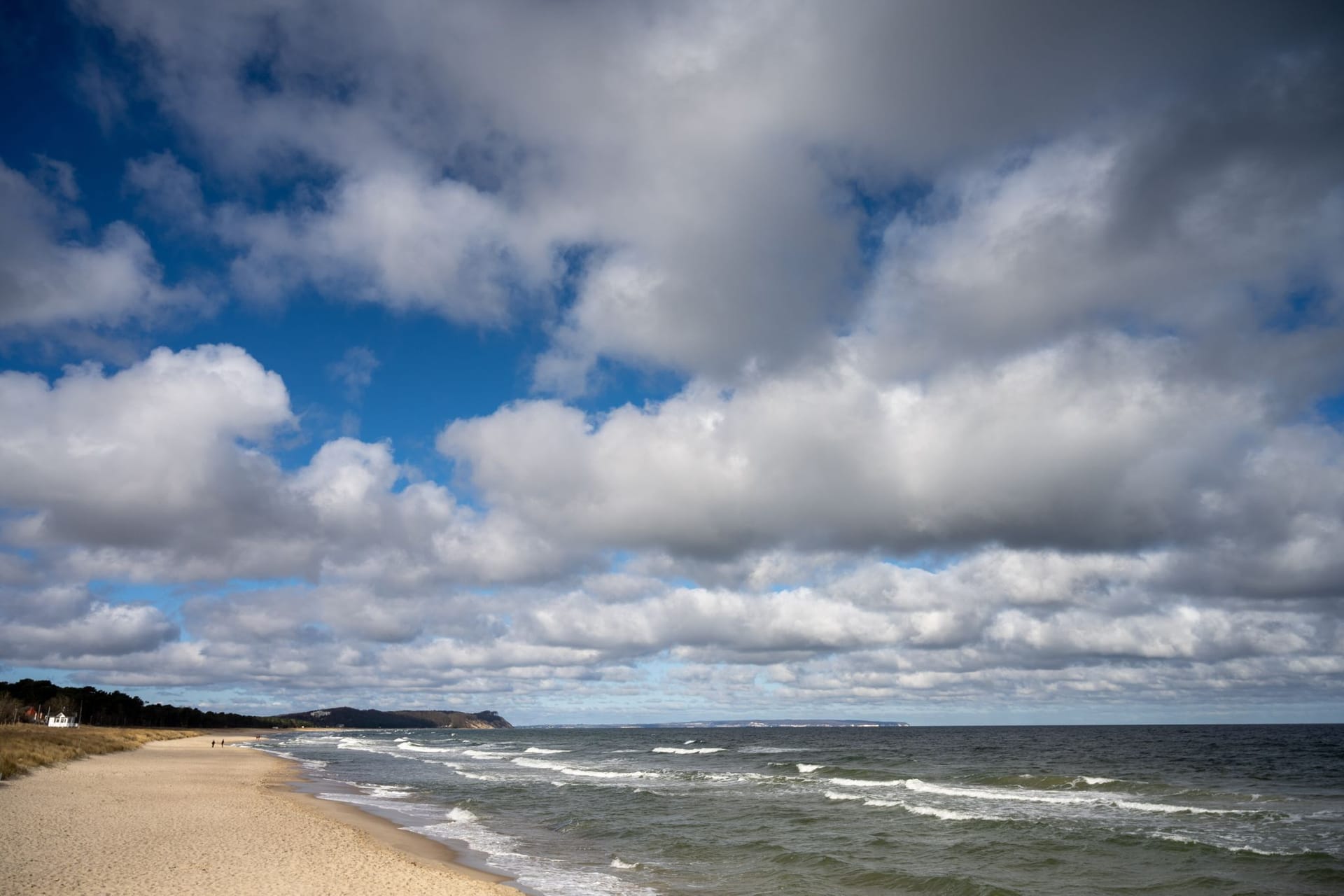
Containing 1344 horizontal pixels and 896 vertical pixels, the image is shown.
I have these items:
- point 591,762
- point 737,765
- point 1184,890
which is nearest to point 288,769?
point 591,762

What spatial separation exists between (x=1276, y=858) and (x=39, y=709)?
520 ft

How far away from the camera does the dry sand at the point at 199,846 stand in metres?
15.4

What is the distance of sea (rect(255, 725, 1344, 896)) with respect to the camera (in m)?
19.0

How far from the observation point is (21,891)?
533 inches

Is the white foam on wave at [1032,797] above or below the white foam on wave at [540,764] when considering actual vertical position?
above

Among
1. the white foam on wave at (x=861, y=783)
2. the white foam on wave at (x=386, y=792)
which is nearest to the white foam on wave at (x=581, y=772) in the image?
the white foam on wave at (x=861, y=783)

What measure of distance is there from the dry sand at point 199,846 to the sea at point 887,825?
2155 mm

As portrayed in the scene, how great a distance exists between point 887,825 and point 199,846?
21450mm

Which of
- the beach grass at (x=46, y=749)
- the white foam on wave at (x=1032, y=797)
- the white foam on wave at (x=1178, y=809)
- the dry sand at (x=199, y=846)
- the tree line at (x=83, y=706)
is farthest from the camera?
the tree line at (x=83, y=706)

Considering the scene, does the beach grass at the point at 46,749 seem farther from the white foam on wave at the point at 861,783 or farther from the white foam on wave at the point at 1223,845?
the white foam on wave at the point at 1223,845

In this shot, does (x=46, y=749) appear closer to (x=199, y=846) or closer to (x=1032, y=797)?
(x=199, y=846)

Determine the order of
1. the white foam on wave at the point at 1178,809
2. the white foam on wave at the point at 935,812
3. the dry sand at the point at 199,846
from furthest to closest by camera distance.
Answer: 1. the white foam on wave at the point at 1178,809
2. the white foam on wave at the point at 935,812
3. the dry sand at the point at 199,846

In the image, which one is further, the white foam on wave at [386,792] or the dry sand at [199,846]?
the white foam on wave at [386,792]

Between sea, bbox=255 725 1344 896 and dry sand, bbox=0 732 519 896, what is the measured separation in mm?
2155
